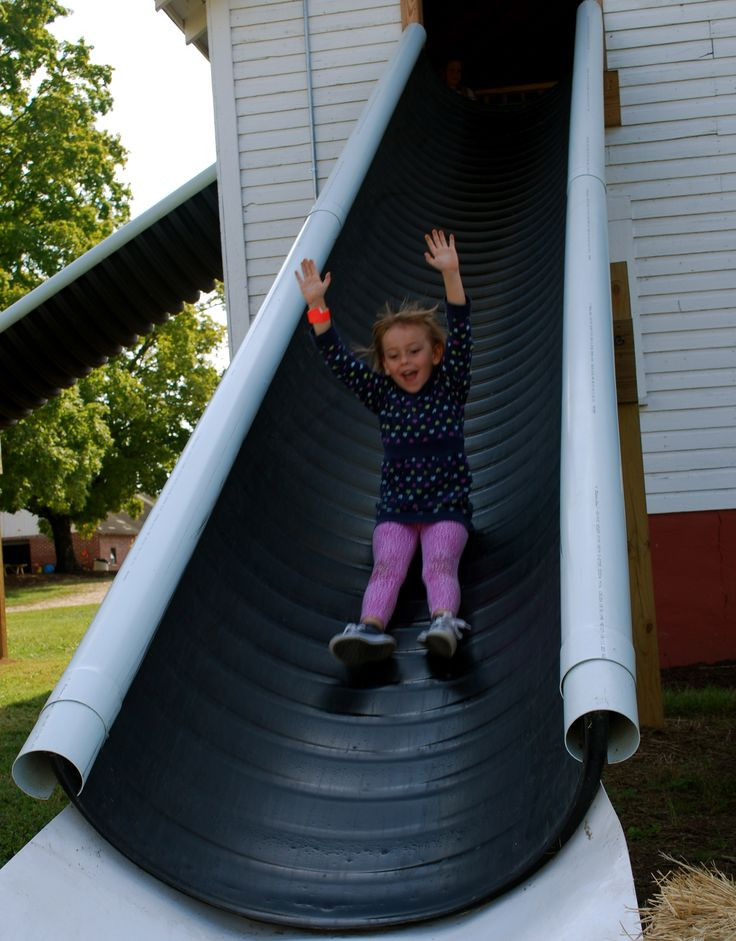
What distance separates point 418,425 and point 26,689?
5.53 metres

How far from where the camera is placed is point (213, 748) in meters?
2.75

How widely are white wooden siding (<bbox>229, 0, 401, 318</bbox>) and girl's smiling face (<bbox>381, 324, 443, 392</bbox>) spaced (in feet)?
12.8

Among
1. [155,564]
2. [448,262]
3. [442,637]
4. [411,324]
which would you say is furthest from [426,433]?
[155,564]

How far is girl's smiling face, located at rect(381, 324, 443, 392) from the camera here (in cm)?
368

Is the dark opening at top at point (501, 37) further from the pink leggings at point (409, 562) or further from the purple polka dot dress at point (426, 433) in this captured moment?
the pink leggings at point (409, 562)

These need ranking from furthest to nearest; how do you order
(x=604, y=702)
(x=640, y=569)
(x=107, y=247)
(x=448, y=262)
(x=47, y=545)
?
(x=47, y=545) < (x=107, y=247) < (x=640, y=569) < (x=448, y=262) < (x=604, y=702)

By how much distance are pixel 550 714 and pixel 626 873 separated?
2.03ft

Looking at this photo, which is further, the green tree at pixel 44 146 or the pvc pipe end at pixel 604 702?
the green tree at pixel 44 146

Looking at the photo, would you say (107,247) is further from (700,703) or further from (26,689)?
(700,703)

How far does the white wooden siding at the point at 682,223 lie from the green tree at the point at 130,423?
18.9 metres

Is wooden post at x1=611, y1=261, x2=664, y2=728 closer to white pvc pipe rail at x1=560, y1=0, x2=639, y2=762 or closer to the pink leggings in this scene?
white pvc pipe rail at x1=560, y1=0, x2=639, y2=762

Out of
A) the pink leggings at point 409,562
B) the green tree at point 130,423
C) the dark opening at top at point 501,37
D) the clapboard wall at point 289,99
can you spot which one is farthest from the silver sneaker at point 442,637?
the green tree at point 130,423

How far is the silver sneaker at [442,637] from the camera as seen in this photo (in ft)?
10.1

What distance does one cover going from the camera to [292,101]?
7582 millimetres
